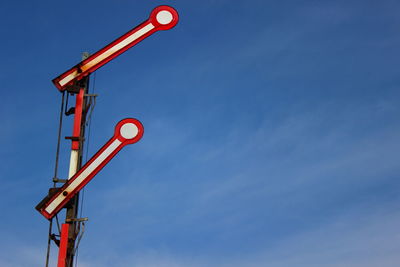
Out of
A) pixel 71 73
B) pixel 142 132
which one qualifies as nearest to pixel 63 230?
pixel 142 132

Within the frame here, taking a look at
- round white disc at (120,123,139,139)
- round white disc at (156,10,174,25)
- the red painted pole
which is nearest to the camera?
the red painted pole

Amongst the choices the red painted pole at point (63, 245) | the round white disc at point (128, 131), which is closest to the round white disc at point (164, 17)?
the round white disc at point (128, 131)

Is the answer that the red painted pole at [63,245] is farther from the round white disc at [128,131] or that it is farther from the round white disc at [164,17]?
the round white disc at [164,17]

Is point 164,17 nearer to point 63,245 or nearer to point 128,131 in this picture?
point 128,131

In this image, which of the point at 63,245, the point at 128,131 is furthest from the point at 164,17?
the point at 63,245

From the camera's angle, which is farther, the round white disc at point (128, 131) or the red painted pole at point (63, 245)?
the round white disc at point (128, 131)

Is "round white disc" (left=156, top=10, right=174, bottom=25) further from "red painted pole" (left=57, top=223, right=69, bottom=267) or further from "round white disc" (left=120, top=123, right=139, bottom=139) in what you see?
"red painted pole" (left=57, top=223, right=69, bottom=267)

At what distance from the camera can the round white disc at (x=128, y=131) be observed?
1265cm

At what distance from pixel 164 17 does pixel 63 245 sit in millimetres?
6353

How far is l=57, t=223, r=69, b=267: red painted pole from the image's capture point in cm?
1174

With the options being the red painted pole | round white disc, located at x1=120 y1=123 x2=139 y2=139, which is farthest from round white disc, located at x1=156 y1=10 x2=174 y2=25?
the red painted pole

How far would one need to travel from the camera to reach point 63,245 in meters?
11.9

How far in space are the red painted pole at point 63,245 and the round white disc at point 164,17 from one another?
5.77 meters

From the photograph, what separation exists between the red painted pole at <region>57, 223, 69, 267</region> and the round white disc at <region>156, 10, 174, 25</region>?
5.77m
